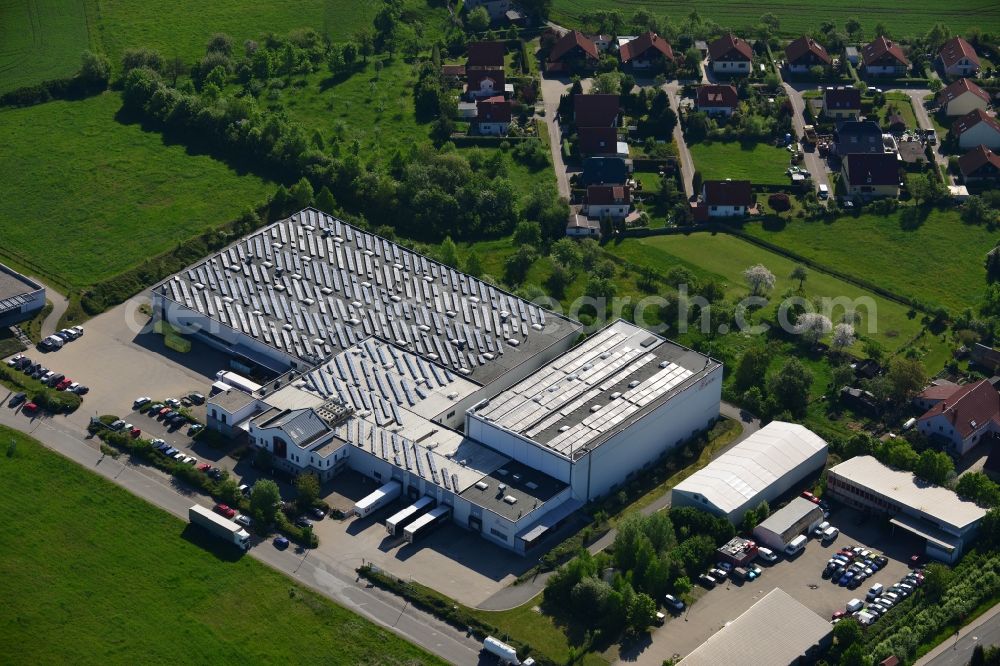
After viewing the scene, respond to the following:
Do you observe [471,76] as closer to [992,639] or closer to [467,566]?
[467,566]

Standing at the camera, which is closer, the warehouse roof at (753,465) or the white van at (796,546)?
the white van at (796,546)

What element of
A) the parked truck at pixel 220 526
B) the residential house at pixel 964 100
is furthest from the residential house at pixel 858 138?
the parked truck at pixel 220 526

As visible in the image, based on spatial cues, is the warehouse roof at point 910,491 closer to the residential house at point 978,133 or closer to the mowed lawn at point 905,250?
the mowed lawn at point 905,250

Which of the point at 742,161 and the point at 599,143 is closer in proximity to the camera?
the point at 599,143

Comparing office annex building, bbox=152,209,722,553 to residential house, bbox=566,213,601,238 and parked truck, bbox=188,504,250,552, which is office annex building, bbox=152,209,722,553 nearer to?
parked truck, bbox=188,504,250,552

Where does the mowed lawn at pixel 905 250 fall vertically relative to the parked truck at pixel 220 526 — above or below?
above

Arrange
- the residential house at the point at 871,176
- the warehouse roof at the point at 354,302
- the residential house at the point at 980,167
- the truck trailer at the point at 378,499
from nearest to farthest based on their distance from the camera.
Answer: the truck trailer at the point at 378,499 → the warehouse roof at the point at 354,302 → the residential house at the point at 871,176 → the residential house at the point at 980,167

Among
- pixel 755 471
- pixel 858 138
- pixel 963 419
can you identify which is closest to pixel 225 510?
pixel 755 471

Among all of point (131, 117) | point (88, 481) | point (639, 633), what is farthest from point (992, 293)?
point (131, 117)

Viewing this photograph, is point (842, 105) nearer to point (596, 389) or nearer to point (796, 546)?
point (596, 389)
